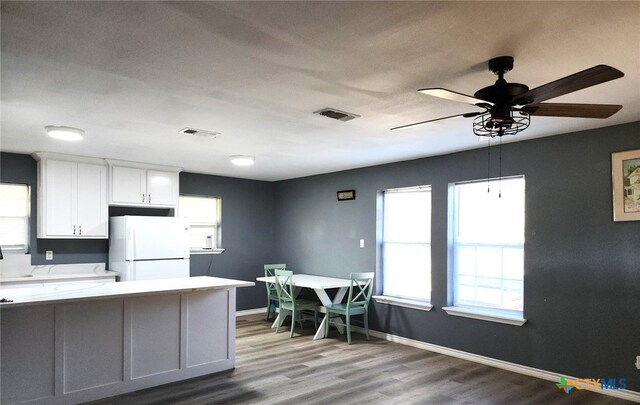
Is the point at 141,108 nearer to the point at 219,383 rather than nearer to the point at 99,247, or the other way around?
the point at 219,383

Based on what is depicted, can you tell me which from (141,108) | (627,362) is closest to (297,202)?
(141,108)

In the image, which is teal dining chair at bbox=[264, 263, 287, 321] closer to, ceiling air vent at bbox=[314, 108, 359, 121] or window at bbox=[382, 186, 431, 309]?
window at bbox=[382, 186, 431, 309]

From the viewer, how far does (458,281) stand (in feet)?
16.3

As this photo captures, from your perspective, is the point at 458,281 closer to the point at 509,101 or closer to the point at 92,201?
the point at 509,101

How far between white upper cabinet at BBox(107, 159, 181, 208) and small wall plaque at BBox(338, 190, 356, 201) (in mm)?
2360

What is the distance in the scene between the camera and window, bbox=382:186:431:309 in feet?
17.5

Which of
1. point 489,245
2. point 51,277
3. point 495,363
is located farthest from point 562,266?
point 51,277

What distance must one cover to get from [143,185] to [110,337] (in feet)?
8.83

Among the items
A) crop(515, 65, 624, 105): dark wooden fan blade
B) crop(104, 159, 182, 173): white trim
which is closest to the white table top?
crop(104, 159, 182, 173): white trim

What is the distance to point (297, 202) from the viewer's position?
7.17 metres

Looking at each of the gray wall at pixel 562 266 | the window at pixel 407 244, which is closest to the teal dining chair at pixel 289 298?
the window at pixel 407 244

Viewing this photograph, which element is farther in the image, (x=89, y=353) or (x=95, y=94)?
(x=89, y=353)

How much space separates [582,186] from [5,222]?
6263 mm

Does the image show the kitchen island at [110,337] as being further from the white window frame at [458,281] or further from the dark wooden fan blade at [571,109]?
the dark wooden fan blade at [571,109]
